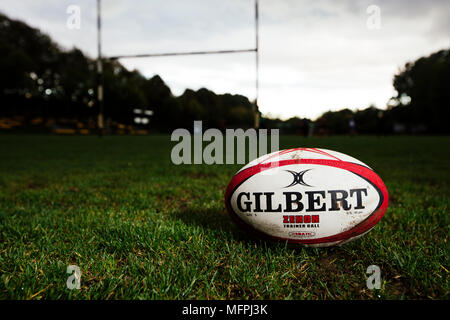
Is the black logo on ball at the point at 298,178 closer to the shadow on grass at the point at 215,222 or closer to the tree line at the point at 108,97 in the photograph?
the shadow on grass at the point at 215,222

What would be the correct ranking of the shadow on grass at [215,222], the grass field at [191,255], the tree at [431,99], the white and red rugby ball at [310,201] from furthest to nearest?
the tree at [431,99] < the shadow on grass at [215,222] < the white and red rugby ball at [310,201] < the grass field at [191,255]

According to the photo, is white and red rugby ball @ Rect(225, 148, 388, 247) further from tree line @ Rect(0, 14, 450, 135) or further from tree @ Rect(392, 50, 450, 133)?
tree @ Rect(392, 50, 450, 133)

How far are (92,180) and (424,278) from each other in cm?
367

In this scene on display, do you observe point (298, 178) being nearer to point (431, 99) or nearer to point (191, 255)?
point (191, 255)

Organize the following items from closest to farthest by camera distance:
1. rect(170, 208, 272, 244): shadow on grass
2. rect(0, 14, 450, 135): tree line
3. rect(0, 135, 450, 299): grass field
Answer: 1. rect(0, 135, 450, 299): grass field
2. rect(170, 208, 272, 244): shadow on grass
3. rect(0, 14, 450, 135): tree line

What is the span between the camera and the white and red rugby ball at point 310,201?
164 cm

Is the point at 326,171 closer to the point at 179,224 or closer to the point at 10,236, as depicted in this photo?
the point at 179,224

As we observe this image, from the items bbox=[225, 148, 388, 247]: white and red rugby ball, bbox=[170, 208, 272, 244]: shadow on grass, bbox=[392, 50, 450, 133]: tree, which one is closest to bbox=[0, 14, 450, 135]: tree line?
bbox=[392, 50, 450, 133]: tree

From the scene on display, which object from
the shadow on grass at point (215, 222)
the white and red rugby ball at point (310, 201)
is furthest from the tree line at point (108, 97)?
the white and red rugby ball at point (310, 201)

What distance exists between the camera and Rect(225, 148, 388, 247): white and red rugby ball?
5.39 feet
